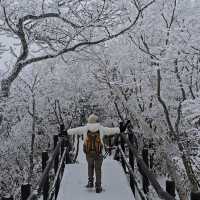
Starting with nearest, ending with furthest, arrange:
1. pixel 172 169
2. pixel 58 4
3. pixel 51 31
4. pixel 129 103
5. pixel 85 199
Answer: pixel 85 199, pixel 58 4, pixel 51 31, pixel 172 169, pixel 129 103

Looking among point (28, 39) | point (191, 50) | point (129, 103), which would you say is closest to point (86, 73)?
point (129, 103)

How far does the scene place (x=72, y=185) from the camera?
7734 mm

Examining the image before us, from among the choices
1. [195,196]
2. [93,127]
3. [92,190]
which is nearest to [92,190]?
[92,190]

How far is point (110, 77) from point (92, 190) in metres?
16.8

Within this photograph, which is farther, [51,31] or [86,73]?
[86,73]

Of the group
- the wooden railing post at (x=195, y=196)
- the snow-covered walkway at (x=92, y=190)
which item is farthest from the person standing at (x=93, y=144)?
the wooden railing post at (x=195, y=196)

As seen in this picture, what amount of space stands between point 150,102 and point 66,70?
13701mm

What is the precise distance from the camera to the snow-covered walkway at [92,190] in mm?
7031

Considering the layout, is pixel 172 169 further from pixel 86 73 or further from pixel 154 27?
pixel 86 73

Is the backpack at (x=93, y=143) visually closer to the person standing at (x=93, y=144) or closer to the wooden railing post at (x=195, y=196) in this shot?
the person standing at (x=93, y=144)

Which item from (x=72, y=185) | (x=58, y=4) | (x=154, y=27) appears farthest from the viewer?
(x=154, y=27)

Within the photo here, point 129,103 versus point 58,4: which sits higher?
point 58,4

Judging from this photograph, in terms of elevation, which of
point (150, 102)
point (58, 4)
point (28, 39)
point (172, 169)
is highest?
point (58, 4)

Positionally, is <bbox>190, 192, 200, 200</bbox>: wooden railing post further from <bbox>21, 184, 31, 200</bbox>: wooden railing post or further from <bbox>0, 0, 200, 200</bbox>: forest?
<bbox>0, 0, 200, 200</bbox>: forest
